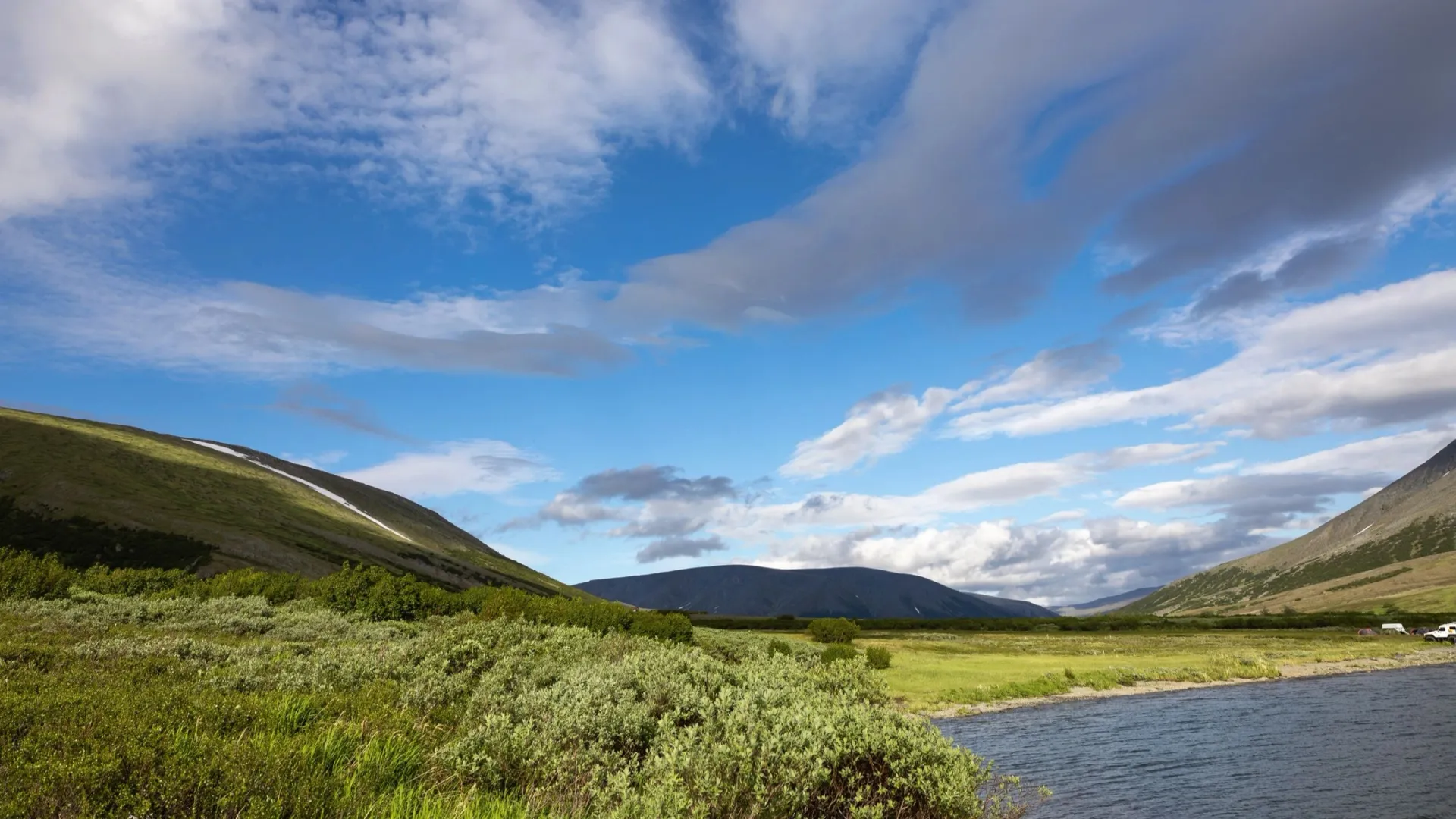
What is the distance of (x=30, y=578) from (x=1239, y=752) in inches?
2433

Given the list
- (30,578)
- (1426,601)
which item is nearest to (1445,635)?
(1426,601)

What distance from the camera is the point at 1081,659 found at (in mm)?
69250

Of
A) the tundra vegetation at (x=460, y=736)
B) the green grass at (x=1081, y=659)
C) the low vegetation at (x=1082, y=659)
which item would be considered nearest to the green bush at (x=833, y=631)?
the green grass at (x=1081, y=659)

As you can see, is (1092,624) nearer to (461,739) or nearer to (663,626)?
(663,626)

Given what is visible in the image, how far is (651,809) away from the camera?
8.59 metres

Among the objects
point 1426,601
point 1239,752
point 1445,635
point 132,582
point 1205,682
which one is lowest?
point 1205,682

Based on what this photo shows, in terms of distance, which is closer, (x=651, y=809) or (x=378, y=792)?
(x=651, y=809)

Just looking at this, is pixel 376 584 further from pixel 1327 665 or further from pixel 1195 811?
pixel 1327 665

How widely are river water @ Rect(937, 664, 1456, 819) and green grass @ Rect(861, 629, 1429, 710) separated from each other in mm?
5708

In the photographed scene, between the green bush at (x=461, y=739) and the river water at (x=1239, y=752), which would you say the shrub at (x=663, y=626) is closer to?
the river water at (x=1239, y=752)

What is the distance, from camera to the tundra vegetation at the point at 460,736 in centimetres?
748

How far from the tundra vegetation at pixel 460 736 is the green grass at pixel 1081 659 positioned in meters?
35.8

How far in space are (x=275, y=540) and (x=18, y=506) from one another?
93.3ft

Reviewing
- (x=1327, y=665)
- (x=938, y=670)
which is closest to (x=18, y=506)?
(x=938, y=670)
